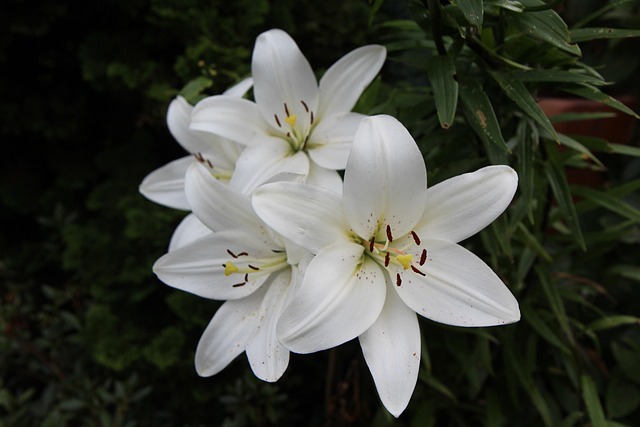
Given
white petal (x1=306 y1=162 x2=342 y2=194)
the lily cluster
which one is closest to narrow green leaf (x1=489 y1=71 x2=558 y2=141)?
the lily cluster

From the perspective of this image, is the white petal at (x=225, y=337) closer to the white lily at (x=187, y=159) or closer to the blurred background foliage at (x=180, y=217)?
the white lily at (x=187, y=159)

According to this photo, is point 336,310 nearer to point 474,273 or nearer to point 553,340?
point 474,273

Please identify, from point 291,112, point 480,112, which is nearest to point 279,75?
point 291,112

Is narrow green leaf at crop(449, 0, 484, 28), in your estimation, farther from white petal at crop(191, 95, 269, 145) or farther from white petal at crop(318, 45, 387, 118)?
white petal at crop(191, 95, 269, 145)

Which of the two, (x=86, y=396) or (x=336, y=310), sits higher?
(x=336, y=310)

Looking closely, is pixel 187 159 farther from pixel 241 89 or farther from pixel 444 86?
pixel 444 86

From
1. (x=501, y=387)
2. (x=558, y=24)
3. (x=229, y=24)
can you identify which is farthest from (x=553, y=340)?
(x=229, y=24)

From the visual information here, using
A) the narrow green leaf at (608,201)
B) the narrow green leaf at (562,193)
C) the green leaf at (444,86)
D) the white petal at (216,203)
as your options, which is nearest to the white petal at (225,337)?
the white petal at (216,203)
